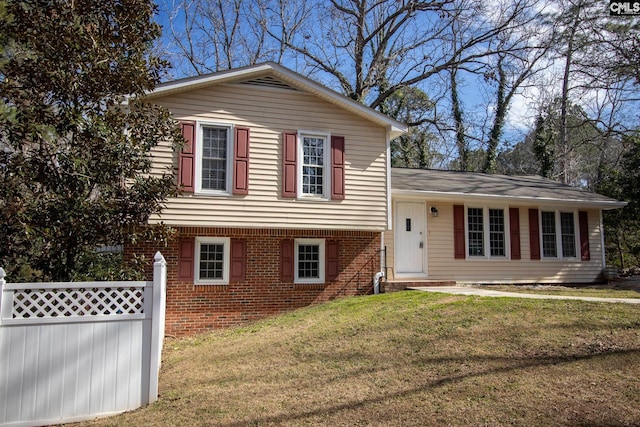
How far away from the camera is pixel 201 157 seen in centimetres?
1051

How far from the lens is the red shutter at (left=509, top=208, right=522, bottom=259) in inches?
541

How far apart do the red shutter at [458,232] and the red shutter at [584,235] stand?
4.33 metres

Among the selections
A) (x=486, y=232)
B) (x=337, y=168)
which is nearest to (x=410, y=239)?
(x=486, y=232)

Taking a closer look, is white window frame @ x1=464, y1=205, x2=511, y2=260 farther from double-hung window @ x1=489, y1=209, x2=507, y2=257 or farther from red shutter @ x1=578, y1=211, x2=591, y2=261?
red shutter @ x1=578, y1=211, x2=591, y2=261

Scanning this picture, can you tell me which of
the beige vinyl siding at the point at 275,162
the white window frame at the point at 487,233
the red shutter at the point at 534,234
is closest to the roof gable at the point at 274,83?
the beige vinyl siding at the point at 275,162

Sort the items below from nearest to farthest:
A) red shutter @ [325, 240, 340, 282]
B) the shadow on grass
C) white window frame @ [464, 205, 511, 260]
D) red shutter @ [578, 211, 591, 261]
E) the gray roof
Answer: the shadow on grass
red shutter @ [325, 240, 340, 282]
the gray roof
white window frame @ [464, 205, 511, 260]
red shutter @ [578, 211, 591, 261]

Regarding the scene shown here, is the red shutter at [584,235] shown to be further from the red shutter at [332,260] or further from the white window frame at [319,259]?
the white window frame at [319,259]

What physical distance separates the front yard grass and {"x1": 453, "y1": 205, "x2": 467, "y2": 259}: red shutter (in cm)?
444

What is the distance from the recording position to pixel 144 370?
5602 millimetres

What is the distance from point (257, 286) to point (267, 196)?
2167mm

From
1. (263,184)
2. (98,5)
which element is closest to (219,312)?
(263,184)

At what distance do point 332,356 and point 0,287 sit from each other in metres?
4.25

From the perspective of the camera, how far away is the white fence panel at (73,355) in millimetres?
5188

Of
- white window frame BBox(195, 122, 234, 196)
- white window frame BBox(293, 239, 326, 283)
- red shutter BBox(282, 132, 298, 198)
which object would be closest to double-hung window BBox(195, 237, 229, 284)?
white window frame BBox(195, 122, 234, 196)
